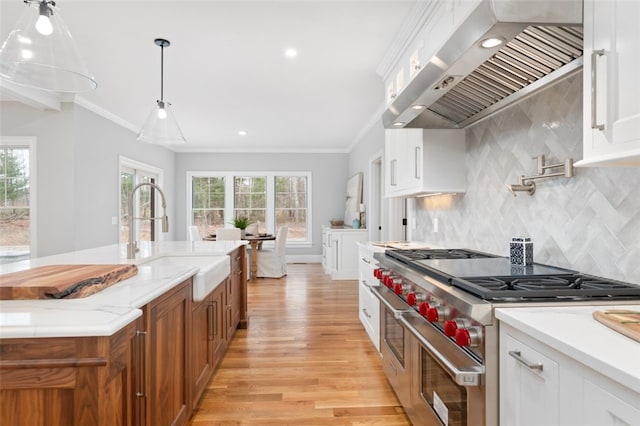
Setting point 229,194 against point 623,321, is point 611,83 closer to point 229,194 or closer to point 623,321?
point 623,321

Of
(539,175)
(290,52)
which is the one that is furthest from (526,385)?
(290,52)

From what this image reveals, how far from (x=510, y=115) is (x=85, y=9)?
3.00m

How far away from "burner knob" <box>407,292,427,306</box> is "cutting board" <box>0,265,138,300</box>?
135 centimetres

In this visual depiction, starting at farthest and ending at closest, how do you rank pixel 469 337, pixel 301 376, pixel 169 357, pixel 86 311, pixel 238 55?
pixel 238 55, pixel 301 376, pixel 169 357, pixel 469 337, pixel 86 311

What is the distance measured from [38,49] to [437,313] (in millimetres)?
2237

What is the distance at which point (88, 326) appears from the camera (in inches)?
41.4

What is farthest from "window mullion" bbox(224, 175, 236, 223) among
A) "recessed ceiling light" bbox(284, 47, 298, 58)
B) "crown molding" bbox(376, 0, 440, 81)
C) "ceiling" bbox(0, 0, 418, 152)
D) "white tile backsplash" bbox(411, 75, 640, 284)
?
"white tile backsplash" bbox(411, 75, 640, 284)

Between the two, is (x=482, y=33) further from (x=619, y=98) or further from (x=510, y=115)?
(x=510, y=115)

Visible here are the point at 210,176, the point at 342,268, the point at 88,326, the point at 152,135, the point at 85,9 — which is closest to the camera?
the point at 88,326

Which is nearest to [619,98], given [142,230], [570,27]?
[570,27]

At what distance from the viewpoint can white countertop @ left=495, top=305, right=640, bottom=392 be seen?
76 cm

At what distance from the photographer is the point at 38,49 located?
1.80m

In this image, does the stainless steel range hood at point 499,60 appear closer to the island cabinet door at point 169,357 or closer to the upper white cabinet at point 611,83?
the upper white cabinet at point 611,83

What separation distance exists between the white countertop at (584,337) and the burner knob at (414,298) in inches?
20.8
